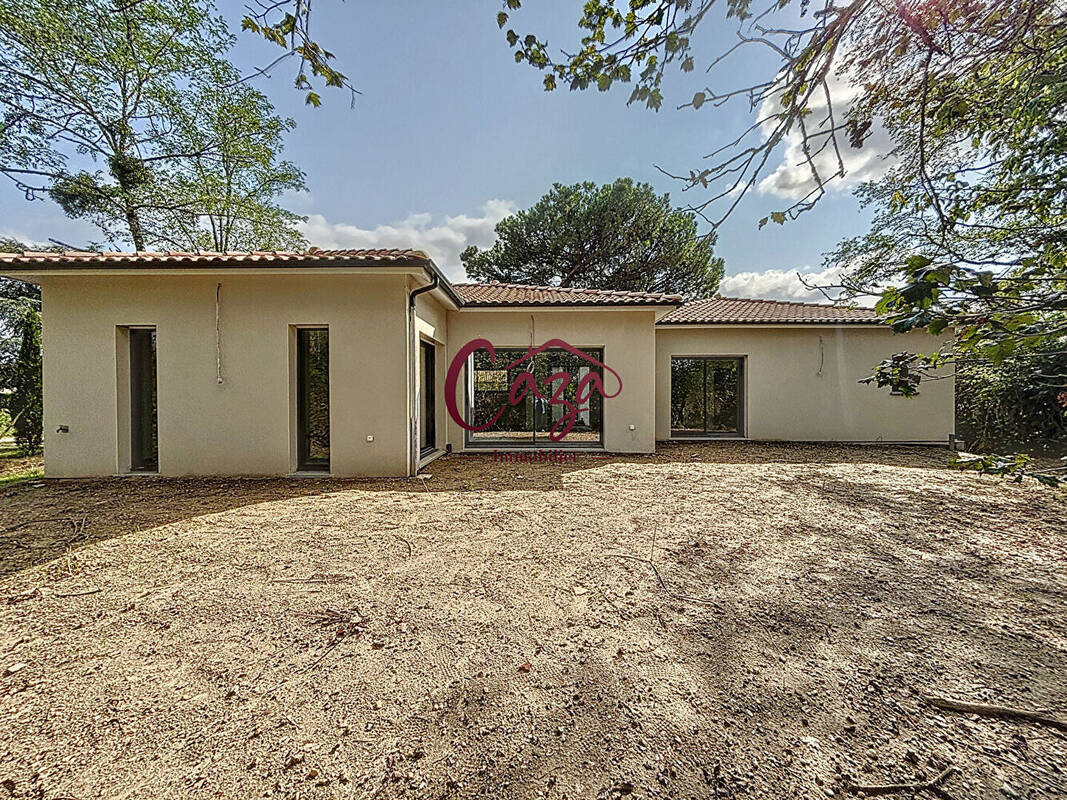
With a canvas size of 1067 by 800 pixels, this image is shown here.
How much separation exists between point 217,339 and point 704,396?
12.0m

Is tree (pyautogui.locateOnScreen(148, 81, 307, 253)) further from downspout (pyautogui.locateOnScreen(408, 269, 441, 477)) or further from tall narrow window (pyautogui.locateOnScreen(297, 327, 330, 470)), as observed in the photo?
downspout (pyautogui.locateOnScreen(408, 269, 441, 477))

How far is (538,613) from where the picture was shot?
3014 millimetres

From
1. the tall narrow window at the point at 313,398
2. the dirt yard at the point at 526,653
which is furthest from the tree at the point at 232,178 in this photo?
the dirt yard at the point at 526,653

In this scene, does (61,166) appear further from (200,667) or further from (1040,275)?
(1040,275)

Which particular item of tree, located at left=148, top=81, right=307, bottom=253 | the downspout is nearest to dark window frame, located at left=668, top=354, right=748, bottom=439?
the downspout

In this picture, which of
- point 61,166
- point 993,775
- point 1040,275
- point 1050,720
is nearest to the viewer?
point 993,775

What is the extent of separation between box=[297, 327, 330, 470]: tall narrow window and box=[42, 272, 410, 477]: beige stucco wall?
1.47 ft

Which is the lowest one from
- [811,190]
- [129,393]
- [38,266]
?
[129,393]

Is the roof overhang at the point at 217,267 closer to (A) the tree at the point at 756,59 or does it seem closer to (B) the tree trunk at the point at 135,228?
(A) the tree at the point at 756,59

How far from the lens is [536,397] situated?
10.7 metres

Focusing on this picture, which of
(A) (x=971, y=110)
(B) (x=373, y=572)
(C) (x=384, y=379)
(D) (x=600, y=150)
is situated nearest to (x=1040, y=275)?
(A) (x=971, y=110)

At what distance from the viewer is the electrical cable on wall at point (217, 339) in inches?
279

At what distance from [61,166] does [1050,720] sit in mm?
23401

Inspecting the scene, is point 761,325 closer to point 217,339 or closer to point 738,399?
point 738,399
